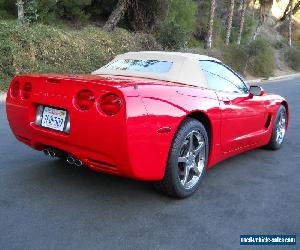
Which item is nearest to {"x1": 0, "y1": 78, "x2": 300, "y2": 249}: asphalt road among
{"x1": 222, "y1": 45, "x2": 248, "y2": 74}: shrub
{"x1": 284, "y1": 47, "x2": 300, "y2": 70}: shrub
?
{"x1": 222, "y1": 45, "x2": 248, "y2": 74}: shrub

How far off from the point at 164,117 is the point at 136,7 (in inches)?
790

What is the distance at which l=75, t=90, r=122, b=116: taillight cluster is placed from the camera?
370cm

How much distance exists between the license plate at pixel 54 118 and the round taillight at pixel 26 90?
313 mm

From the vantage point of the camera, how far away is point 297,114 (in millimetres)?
10609

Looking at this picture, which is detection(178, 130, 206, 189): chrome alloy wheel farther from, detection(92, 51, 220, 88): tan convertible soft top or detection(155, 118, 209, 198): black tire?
detection(92, 51, 220, 88): tan convertible soft top

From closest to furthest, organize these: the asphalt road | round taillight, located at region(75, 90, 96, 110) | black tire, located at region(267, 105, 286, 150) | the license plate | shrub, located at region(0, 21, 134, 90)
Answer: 1. the asphalt road
2. round taillight, located at region(75, 90, 96, 110)
3. the license plate
4. black tire, located at region(267, 105, 286, 150)
5. shrub, located at region(0, 21, 134, 90)

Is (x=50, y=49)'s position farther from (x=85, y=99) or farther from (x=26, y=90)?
(x=85, y=99)

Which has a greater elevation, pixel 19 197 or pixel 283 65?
pixel 19 197

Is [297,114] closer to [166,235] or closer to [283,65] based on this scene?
[166,235]

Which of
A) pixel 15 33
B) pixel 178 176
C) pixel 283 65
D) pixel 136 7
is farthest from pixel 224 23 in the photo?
pixel 178 176

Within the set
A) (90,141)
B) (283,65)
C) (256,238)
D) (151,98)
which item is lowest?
(283,65)

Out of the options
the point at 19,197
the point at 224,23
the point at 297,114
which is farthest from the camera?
the point at 224,23

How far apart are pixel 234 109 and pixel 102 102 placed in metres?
1.85

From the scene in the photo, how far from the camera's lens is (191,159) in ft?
14.5
